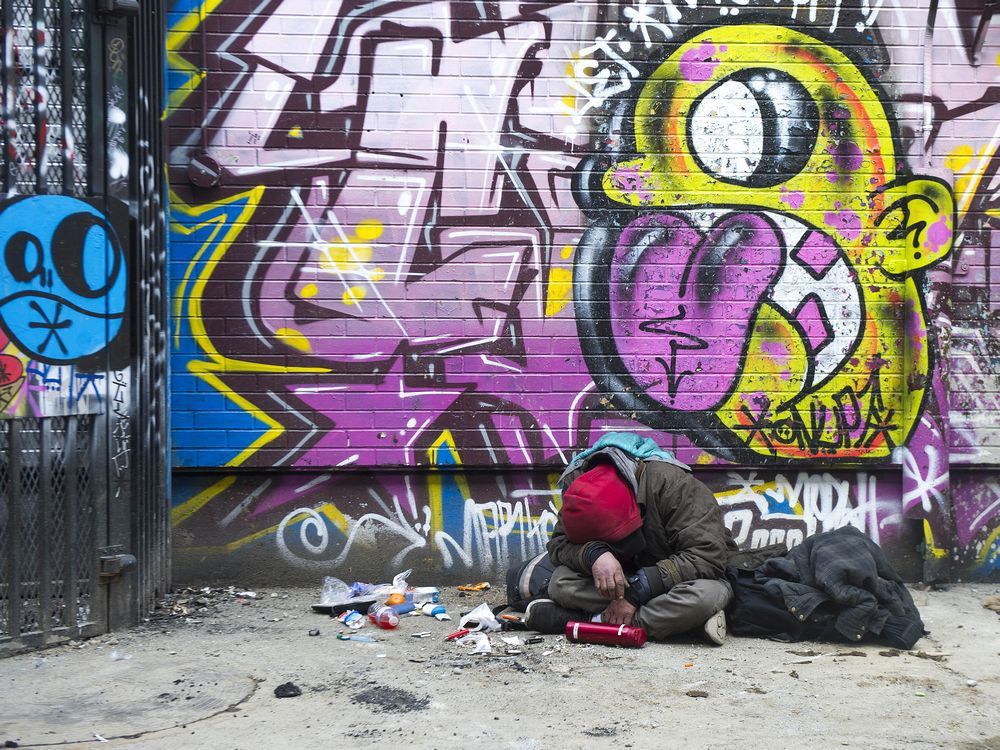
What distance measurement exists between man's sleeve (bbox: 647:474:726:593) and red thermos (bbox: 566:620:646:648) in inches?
10.6

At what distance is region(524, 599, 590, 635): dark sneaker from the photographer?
15.9 feet

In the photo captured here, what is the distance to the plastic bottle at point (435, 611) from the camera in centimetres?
521

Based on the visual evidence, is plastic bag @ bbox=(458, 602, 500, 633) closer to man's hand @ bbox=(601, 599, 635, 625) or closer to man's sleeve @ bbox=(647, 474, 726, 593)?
man's hand @ bbox=(601, 599, 635, 625)

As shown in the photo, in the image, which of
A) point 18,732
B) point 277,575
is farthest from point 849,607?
point 18,732

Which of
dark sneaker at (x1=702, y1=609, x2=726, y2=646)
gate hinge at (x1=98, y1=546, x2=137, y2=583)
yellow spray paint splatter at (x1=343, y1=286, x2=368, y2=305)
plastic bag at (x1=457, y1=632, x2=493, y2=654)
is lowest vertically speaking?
plastic bag at (x1=457, y1=632, x2=493, y2=654)

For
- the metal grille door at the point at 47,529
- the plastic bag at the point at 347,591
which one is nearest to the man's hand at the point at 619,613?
the plastic bag at the point at 347,591

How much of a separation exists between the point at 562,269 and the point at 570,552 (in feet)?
5.57

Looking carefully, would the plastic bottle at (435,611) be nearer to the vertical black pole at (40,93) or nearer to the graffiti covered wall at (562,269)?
the graffiti covered wall at (562,269)

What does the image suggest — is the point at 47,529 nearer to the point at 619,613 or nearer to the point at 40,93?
the point at 40,93

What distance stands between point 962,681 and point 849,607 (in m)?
0.58

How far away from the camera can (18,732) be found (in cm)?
363

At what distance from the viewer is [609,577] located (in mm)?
4641

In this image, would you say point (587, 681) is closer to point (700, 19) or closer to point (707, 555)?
point (707, 555)

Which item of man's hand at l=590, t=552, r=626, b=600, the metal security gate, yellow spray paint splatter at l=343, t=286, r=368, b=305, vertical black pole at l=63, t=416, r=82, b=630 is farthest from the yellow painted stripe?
man's hand at l=590, t=552, r=626, b=600
